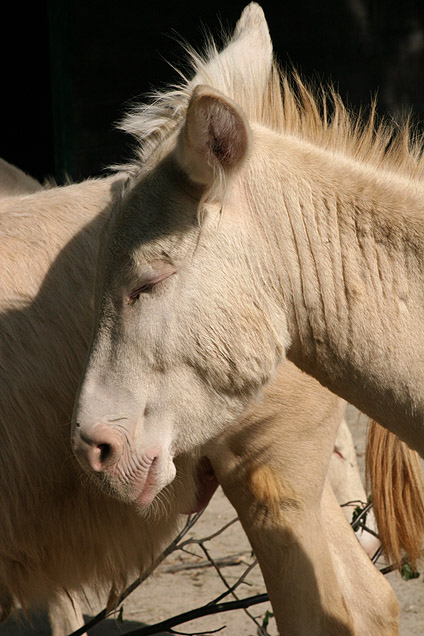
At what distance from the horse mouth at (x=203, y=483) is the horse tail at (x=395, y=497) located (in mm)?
713

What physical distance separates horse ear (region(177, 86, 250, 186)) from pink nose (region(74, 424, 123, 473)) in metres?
0.65

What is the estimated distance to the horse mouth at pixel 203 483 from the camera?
111 inches

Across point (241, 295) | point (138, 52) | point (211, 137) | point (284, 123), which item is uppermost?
point (138, 52)

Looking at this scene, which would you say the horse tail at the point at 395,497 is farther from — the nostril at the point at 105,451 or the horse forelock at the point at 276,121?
the nostril at the point at 105,451

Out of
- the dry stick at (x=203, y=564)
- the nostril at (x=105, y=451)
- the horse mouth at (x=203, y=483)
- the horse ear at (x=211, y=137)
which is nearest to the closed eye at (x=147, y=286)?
the horse ear at (x=211, y=137)

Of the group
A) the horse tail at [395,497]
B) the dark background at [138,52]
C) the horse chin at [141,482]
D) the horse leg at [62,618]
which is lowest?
the horse leg at [62,618]

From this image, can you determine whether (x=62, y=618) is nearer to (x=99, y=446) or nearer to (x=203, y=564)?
(x=203, y=564)

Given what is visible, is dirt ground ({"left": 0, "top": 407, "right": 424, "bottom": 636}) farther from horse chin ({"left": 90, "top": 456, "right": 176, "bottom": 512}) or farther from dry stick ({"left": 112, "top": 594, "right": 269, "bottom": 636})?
horse chin ({"left": 90, "top": 456, "right": 176, "bottom": 512})

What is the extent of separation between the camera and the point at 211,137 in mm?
1971

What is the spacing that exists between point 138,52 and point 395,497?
5.34m

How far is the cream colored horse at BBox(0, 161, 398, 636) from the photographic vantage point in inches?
104

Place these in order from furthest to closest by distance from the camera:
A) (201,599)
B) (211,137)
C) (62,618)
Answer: (201,599)
(62,618)
(211,137)

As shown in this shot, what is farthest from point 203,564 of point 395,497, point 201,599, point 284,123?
point 284,123

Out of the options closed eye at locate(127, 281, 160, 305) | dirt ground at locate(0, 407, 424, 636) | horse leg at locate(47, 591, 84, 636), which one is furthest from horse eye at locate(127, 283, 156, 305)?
horse leg at locate(47, 591, 84, 636)
